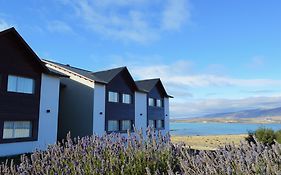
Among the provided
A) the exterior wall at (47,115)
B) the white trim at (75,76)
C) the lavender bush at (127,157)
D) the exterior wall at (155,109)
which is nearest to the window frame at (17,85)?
the exterior wall at (47,115)

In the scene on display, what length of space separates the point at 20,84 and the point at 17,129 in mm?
2740

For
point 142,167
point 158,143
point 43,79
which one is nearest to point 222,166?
point 142,167

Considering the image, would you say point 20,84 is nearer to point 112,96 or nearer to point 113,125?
point 112,96

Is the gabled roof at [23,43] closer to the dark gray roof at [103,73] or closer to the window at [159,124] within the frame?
the dark gray roof at [103,73]

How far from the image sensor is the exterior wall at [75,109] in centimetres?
2144

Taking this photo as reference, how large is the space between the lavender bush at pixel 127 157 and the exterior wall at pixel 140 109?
2269 cm

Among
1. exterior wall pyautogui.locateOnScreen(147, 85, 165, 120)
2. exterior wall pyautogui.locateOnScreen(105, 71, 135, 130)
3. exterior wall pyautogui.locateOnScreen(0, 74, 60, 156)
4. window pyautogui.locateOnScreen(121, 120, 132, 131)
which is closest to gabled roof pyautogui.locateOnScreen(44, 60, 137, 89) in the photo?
exterior wall pyautogui.locateOnScreen(105, 71, 135, 130)

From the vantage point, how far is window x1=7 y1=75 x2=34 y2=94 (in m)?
15.9

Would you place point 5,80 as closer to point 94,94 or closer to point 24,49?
point 24,49

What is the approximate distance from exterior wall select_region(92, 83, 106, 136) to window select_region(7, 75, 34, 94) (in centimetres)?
544

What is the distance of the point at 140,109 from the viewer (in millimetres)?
28109

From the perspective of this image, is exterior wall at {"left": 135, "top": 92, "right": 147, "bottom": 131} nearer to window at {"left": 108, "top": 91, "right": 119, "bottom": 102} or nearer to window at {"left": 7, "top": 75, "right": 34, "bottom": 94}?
window at {"left": 108, "top": 91, "right": 119, "bottom": 102}

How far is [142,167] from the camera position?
13.0 ft

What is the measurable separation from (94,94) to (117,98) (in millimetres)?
3753
